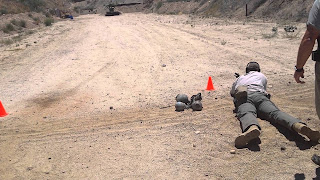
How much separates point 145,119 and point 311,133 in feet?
8.86

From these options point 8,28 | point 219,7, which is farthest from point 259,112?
point 219,7

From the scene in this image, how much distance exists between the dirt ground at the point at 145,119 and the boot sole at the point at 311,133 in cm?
13

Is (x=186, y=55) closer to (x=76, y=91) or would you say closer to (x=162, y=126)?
(x=76, y=91)

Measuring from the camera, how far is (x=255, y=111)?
14.4 ft

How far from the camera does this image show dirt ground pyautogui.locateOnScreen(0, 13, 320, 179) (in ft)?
12.5

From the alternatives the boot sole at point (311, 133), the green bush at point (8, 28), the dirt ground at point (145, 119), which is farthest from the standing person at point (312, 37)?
the green bush at point (8, 28)

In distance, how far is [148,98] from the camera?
6363 mm

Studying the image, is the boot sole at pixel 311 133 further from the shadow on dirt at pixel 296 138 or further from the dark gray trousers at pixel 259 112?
the dark gray trousers at pixel 259 112

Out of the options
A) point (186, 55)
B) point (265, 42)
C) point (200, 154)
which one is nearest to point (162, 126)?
point (200, 154)

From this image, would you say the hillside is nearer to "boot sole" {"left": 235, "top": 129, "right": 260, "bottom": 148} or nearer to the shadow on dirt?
the shadow on dirt

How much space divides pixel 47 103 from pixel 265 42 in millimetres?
8155

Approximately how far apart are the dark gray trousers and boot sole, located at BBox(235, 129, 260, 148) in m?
0.17

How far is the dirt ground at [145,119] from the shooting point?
12.5 ft

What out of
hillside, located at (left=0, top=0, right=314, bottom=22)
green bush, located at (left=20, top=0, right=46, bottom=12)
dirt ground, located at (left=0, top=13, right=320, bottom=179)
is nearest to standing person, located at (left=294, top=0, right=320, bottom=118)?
dirt ground, located at (left=0, top=13, right=320, bottom=179)
